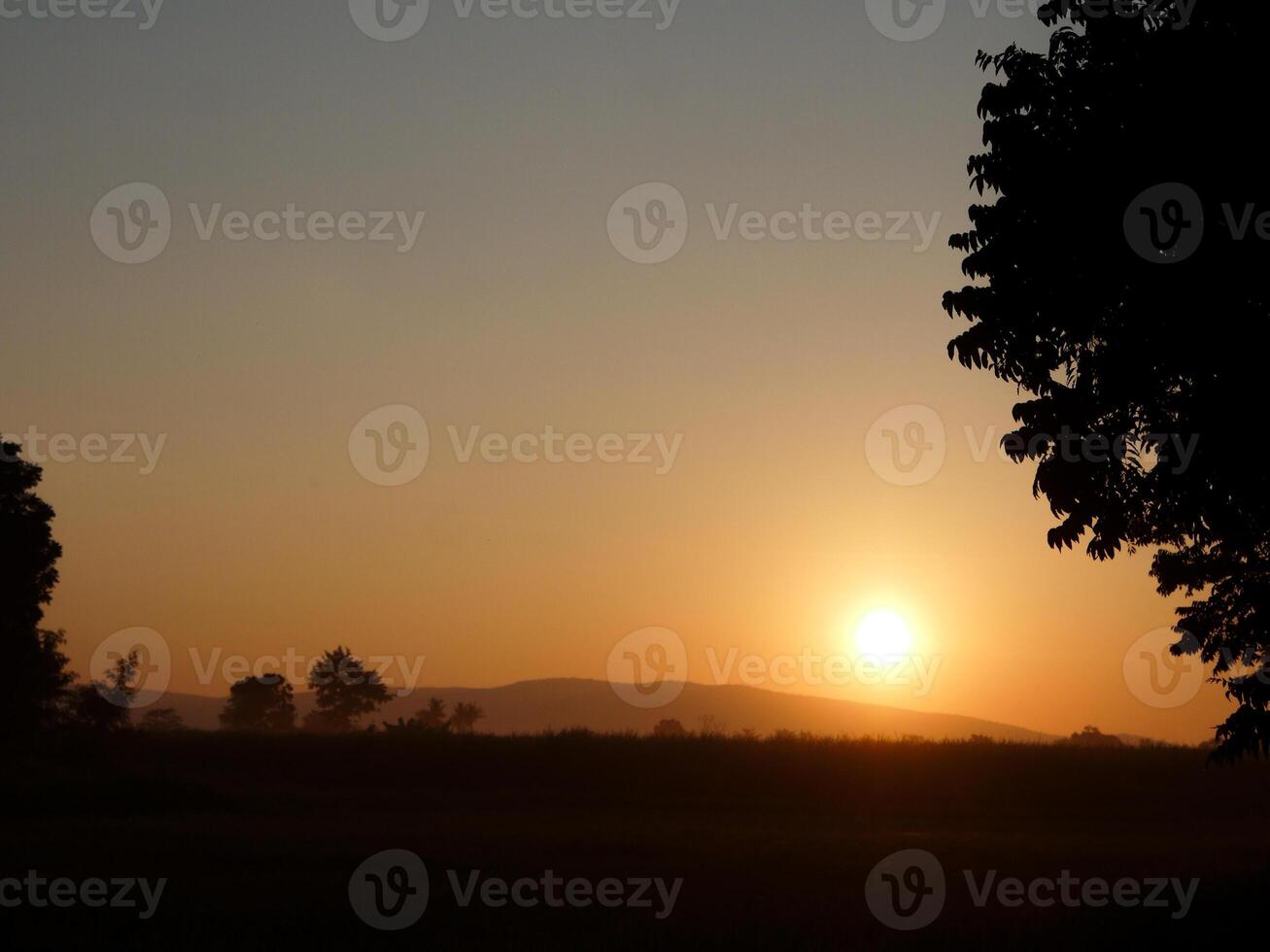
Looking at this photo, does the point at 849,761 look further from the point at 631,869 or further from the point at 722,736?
the point at 631,869

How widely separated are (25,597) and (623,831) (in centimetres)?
3264

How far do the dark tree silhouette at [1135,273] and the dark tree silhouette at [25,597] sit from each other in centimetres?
4851

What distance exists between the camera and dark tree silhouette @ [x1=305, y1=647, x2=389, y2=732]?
178 metres

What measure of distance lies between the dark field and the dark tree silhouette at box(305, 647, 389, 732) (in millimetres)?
114079

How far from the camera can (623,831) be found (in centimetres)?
3641

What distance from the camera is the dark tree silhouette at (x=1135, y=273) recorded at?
1634 cm

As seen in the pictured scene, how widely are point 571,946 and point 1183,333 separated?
37.1 feet

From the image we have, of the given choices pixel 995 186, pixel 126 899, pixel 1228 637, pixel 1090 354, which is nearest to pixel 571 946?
pixel 126 899

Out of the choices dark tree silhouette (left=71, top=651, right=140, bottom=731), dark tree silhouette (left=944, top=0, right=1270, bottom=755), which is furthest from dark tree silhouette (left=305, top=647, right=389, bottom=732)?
dark tree silhouette (left=944, top=0, right=1270, bottom=755)

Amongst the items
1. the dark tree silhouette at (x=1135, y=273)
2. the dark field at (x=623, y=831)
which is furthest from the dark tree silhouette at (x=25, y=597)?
the dark tree silhouette at (x=1135, y=273)

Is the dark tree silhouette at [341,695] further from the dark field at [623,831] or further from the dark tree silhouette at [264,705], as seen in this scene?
the dark field at [623,831]

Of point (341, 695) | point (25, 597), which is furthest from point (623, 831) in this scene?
point (341, 695)

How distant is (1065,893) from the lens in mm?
23281

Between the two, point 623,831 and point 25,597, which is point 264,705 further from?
point 623,831
